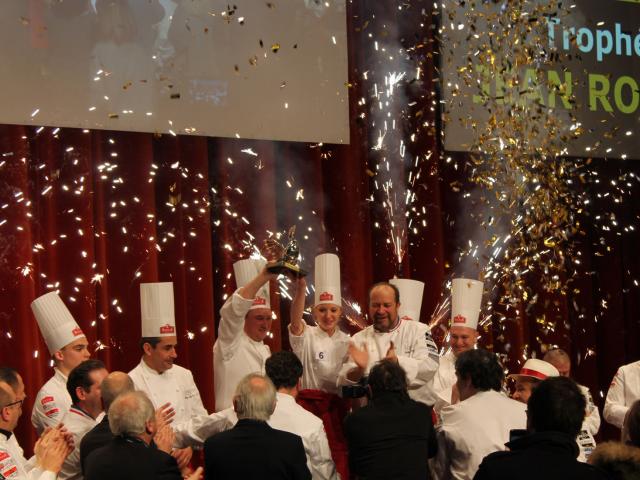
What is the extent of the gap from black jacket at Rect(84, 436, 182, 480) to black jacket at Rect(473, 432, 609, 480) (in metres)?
0.89

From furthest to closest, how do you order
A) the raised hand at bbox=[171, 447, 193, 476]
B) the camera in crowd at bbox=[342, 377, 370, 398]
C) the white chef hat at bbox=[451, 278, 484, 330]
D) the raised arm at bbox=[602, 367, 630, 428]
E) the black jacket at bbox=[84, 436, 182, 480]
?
1. the white chef hat at bbox=[451, 278, 484, 330]
2. the raised arm at bbox=[602, 367, 630, 428]
3. the camera in crowd at bbox=[342, 377, 370, 398]
4. the raised hand at bbox=[171, 447, 193, 476]
5. the black jacket at bbox=[84, 436, 182, 480]

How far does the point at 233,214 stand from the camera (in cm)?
541

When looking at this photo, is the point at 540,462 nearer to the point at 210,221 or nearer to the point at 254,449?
the point at 254,449

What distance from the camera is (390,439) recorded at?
309 centimetres

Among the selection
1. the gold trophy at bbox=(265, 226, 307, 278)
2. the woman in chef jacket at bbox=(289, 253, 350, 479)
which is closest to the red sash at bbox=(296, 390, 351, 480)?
the woman in chef jacket at bbox=(289, 253, 350, 479)

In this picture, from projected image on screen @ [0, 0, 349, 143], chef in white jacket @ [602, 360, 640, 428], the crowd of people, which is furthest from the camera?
projected image on screen @ [0, 0, 349, 143]

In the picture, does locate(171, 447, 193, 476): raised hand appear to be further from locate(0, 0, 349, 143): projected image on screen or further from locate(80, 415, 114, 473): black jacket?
locate(0, 0, 349, 143): projected image on screen

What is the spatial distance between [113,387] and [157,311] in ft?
4.19

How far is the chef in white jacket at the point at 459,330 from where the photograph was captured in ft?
15.4

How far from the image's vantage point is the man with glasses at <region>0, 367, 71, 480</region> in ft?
9.25

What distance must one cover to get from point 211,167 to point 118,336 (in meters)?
1.08

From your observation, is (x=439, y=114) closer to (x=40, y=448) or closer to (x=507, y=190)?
(x=507, y=190)

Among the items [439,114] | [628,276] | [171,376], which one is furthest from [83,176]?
[628,276]

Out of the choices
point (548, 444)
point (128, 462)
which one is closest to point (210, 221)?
point (128, 462)
